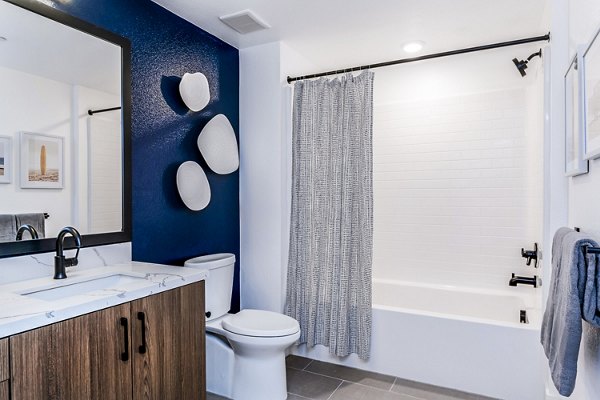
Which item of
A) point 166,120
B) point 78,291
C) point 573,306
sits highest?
point 166,120

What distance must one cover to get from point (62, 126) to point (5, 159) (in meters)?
0.28

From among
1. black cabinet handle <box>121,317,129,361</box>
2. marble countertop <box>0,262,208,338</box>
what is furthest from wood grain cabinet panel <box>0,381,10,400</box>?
black cabinet handle <box>121,317,129,361</box>

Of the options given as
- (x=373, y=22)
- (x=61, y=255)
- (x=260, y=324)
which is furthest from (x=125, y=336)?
(x=373, y=22)

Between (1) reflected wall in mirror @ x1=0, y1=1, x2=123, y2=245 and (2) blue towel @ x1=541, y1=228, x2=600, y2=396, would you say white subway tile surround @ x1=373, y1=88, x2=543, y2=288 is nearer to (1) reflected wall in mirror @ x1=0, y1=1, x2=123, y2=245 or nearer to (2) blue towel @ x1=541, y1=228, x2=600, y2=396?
(2) blue towel @ x1=541, y1=228, x2=600, y2=396

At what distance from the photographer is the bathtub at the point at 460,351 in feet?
7.46

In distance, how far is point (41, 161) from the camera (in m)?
1.71

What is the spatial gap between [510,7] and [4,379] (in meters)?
2.96

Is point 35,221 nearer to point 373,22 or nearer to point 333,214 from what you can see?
point 333,214

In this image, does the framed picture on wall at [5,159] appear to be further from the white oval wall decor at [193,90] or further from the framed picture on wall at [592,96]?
the framed picture on wall at [592,96]

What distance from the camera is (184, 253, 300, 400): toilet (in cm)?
219

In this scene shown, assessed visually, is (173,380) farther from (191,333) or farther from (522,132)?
(522,132)

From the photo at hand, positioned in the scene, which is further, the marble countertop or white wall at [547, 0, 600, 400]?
white wall at [547, 0, 600, 400]

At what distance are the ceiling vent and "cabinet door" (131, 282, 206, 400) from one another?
1.66 metres

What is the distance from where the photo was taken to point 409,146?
3492 millimetres
